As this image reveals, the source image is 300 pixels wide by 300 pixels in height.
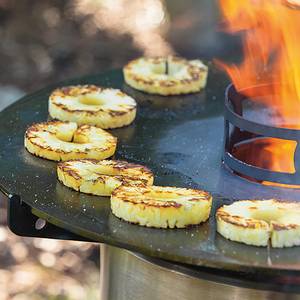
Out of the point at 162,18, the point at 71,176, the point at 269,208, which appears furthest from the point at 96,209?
the point at 162,18

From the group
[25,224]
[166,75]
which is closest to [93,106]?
[166,75]

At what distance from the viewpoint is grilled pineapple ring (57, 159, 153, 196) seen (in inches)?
94.1

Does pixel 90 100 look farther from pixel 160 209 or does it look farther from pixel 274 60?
pixel 160 209

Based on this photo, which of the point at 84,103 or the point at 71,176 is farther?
the point at 84,103

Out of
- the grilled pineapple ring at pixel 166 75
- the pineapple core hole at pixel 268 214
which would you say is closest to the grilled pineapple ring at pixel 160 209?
the pineapple core hole at pixel 268 214

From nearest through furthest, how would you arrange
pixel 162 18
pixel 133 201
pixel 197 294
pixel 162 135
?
pixel 133 201 < pixel 197 294 < pixel 162 135 < pixel 162 18

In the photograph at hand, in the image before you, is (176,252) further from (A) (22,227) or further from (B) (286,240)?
(A) (22,227)

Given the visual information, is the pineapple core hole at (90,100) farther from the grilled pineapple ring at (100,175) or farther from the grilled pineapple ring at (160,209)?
the grilled pineapple ring at (160,209)

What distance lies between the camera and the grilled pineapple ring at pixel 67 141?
2623mm

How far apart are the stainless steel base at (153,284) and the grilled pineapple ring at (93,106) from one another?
18.3 inches

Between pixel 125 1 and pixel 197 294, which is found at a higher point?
pixel 197 294

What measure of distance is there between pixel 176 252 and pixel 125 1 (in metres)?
Result: 6.26

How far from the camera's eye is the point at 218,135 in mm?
2967

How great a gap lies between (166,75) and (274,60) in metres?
0.56
